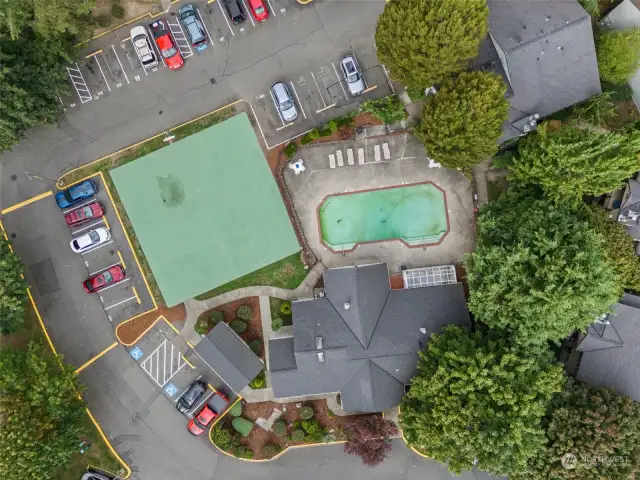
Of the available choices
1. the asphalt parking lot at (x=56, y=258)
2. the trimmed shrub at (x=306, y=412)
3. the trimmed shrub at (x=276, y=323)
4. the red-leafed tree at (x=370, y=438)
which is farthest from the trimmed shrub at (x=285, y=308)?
the asphalt parking lot at (x=56, y=258)

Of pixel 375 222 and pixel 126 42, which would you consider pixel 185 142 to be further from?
pixel 375 222

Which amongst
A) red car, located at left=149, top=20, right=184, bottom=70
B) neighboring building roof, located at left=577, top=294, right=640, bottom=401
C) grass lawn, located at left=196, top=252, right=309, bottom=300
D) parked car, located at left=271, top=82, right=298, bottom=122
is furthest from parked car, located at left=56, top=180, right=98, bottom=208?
neighboring building roof, located at left=577, top=294, right=640, bottom=401

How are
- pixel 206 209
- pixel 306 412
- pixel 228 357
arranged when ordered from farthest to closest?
pixel 206 209 < pixel 306 412 < pixel 228 357

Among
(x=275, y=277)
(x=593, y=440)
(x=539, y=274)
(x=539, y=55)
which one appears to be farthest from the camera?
(x=275, y=277)

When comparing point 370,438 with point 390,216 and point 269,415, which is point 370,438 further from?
point 390,216

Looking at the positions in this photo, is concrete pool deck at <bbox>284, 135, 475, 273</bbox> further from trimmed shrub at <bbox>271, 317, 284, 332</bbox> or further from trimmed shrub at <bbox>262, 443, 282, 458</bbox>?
trimmed shrub at <bbox>262, 443, 282, 458</bbox>

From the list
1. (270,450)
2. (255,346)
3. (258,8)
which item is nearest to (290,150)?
(258,8)

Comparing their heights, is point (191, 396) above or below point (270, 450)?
above
